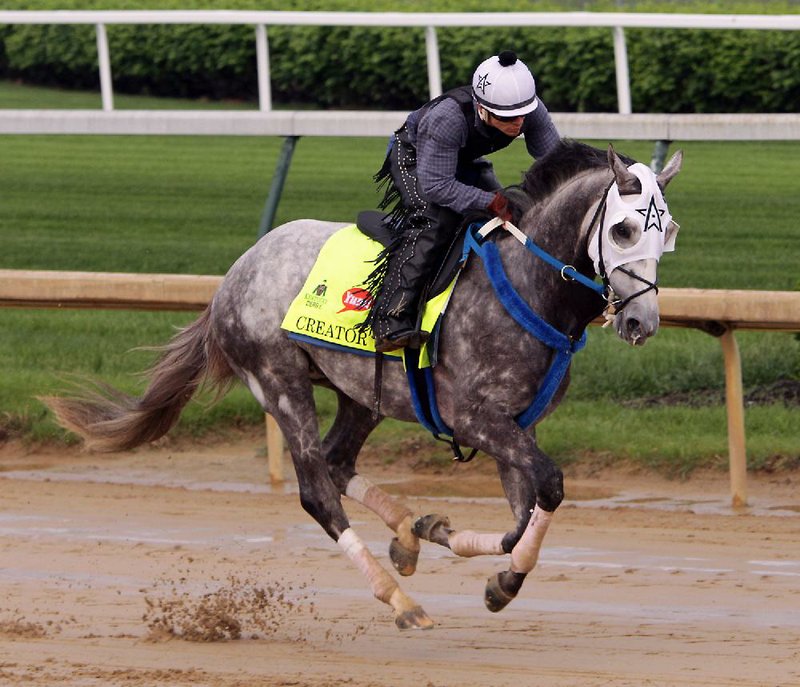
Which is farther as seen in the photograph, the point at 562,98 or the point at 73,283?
the point at 562,98

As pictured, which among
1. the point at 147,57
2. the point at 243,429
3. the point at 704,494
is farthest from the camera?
the point at 147,57

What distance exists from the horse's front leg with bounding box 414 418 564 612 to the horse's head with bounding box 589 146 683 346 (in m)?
0.58

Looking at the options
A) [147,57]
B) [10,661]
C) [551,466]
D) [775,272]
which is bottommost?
[147,57]

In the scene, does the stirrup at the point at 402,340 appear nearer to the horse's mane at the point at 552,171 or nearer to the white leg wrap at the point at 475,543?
the horse's mane at the point at 552,171

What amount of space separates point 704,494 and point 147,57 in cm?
1127

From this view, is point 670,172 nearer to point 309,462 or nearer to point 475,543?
point 475,543

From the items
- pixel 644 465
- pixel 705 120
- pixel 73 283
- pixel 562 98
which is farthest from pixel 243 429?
pixel 562 98

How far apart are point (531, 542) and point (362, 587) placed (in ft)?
4.20

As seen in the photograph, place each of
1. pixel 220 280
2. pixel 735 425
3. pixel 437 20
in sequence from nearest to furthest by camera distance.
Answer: pixel 735 425 → pixel 220 280 → pixel 437 20

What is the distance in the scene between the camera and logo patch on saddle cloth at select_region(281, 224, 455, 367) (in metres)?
6.44

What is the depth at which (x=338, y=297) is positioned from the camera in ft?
21.4

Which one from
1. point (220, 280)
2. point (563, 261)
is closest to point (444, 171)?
point (563, 261)

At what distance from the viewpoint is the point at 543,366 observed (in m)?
5.91

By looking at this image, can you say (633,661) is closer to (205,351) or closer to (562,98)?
(205,351)
